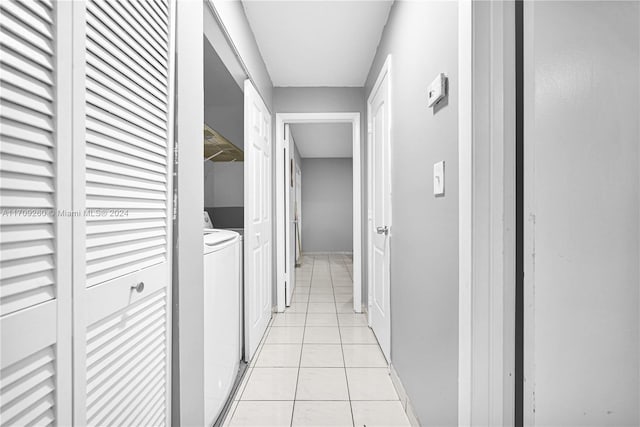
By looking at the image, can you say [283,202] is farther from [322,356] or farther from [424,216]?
[424,216]

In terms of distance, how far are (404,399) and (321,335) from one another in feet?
3.97

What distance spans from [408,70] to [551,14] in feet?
3.27

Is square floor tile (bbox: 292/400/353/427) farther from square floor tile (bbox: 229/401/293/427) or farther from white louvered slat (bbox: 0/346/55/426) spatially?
white louvered slat (bbox: 0/346/55/426)

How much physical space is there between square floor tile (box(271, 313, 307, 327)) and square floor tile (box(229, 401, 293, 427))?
1.38 m

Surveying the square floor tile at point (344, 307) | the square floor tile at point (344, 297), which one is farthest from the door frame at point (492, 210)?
the square floor tile at point (344, 297)

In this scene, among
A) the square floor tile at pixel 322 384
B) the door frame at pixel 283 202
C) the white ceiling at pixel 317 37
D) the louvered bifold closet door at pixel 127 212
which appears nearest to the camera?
the louvered bifold closet door at pixel 127 212

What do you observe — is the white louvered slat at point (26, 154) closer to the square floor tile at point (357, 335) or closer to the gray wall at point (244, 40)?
the gray wall at point (244, 40)

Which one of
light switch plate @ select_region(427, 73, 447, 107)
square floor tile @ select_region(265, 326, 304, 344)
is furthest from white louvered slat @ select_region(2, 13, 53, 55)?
square floor tile @ select_region(265, 326, 304, 344)

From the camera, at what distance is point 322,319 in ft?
11.7

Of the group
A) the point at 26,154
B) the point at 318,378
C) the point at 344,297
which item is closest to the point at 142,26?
the point at 26,154

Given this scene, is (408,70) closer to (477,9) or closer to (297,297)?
(477,9)

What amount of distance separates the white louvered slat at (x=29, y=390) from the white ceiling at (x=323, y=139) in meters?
5.29

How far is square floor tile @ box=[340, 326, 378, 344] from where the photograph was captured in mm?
2975

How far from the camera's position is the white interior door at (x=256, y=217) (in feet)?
8.49
